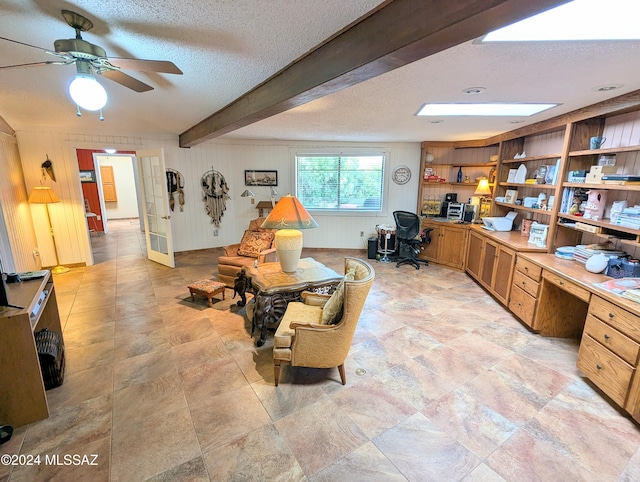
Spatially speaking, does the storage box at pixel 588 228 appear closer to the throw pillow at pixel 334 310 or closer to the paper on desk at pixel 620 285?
the paper on desk at pixel 620 285

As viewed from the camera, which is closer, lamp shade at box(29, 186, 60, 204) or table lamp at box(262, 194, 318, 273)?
table lamp at box(262, 194, 318, 273)

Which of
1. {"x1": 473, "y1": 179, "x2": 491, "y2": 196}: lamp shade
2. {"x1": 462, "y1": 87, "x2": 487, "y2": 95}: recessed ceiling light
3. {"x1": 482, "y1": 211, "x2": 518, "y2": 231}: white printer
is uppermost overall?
{"x1": 462, "y1": 87, "x2": 487, "y2": 95}: recessed ceiling light

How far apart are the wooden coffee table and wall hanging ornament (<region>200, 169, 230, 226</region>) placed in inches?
137

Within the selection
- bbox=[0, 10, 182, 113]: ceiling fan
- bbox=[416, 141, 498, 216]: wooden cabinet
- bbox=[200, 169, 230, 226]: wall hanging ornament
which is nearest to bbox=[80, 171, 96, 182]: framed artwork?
bbox=[200, 169, 230, 226]: wall hanging ornament

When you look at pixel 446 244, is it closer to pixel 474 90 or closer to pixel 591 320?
pixel 591 320

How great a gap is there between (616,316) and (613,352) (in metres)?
0.27

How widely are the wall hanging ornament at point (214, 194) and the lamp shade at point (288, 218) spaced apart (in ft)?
11.6

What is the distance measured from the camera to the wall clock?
19.7 ft

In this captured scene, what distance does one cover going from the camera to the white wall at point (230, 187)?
4949 mm

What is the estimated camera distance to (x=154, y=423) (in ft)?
6.39

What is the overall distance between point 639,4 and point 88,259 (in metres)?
6.96

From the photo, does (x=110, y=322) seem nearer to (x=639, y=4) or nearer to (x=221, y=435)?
(x=221, y=435)

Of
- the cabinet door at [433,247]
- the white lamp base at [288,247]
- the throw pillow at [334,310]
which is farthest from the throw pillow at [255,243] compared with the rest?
the cabinet door at [433,247]

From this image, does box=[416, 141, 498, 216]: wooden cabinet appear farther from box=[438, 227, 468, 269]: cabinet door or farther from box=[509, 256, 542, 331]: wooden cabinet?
box=[509, 256, 542, 331]: wooden cabinet
